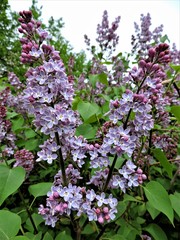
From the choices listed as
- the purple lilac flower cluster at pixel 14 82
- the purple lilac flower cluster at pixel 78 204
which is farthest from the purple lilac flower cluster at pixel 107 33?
the purple lilac flower cluster at pixel 78 204

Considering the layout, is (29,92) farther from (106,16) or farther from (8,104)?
(106,16)

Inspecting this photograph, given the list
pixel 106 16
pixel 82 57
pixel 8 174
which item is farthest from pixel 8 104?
pixel 82 57

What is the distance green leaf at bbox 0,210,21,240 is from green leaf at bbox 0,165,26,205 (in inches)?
5.0

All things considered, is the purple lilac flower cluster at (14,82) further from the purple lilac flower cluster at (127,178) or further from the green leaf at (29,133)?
the purple lilac flower cluster at (127,178)

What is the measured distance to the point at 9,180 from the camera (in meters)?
1.54

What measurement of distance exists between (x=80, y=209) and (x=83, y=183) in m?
0.72

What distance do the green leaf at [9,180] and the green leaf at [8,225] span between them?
127mm

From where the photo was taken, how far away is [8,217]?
1.49 metres

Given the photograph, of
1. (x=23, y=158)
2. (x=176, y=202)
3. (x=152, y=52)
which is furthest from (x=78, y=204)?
(x=152, y=52)

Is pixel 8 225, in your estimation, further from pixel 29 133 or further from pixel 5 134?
pixel 29 133

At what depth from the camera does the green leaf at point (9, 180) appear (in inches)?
57.4

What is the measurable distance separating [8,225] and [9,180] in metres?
0.25

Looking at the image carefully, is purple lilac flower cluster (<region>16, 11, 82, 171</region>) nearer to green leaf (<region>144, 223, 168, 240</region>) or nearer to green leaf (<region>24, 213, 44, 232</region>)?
green leaf (<region>24, 213, 44, 232</region>)

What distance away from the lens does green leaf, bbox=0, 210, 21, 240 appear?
141 cm
